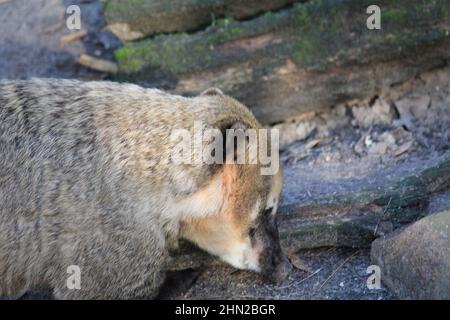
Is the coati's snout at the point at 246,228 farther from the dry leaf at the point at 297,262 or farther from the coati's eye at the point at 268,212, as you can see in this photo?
the dry leaf at the point at 297,262

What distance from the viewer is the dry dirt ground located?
13.8ft

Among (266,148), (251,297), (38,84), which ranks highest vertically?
(38,84)

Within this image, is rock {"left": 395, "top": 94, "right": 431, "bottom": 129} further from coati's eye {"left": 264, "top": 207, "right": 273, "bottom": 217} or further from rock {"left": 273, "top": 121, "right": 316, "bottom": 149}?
coati's eye {"left": 264, "top": 207, "right": 273, "bottom": 217}

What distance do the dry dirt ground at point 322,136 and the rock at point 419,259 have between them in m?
0.16

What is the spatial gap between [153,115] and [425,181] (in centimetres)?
171

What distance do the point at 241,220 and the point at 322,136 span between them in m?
1.99

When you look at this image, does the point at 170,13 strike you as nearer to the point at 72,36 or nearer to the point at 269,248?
the point at 72,36

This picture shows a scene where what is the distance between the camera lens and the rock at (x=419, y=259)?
11.6 feet

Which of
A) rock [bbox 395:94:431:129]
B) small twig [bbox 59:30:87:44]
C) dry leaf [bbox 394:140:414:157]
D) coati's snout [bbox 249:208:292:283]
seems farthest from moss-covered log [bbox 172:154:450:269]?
small twig [bbox 59:30:87:44]

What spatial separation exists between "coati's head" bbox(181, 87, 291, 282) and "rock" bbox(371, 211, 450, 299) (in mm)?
629

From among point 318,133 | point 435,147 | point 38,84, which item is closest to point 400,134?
point 435,147

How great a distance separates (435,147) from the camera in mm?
5129
